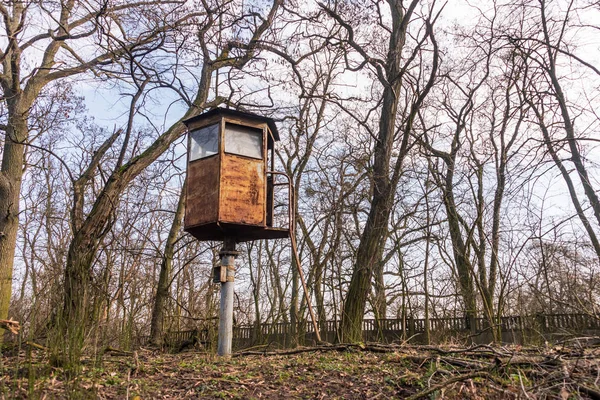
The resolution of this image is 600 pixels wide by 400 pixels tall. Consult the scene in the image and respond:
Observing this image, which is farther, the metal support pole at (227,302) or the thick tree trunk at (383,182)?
the thick tree trunk at (383,182)

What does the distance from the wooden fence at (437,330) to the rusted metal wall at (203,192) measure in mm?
1586

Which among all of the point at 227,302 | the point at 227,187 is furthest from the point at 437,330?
the point at 227,187

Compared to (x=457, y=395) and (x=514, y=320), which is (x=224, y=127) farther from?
(x=514, y=320)

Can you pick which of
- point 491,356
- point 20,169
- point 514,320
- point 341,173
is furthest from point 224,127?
point 20,169

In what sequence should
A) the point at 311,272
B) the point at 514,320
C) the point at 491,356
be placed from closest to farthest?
the point at 491,356, the point at 514,320, the point at 311,272

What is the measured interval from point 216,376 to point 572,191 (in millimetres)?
7452

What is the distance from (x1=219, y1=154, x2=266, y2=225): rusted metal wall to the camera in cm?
552

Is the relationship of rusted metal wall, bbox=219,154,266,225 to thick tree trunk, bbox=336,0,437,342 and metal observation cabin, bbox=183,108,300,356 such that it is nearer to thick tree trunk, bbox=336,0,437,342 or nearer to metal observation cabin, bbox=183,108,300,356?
metal observation cabin, bbox=183,108,300,356

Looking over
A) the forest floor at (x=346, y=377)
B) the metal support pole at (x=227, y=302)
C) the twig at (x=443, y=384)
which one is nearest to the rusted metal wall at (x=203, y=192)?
the metal support pole at (x=227, y=302)

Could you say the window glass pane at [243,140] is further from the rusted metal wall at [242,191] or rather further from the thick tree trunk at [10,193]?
the thick tree trunk at [10,193]

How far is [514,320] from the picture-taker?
24.9 feet

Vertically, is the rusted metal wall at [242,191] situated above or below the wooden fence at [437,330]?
above

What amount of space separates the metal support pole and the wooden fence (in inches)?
18.6

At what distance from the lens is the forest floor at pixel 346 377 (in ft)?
9.17
